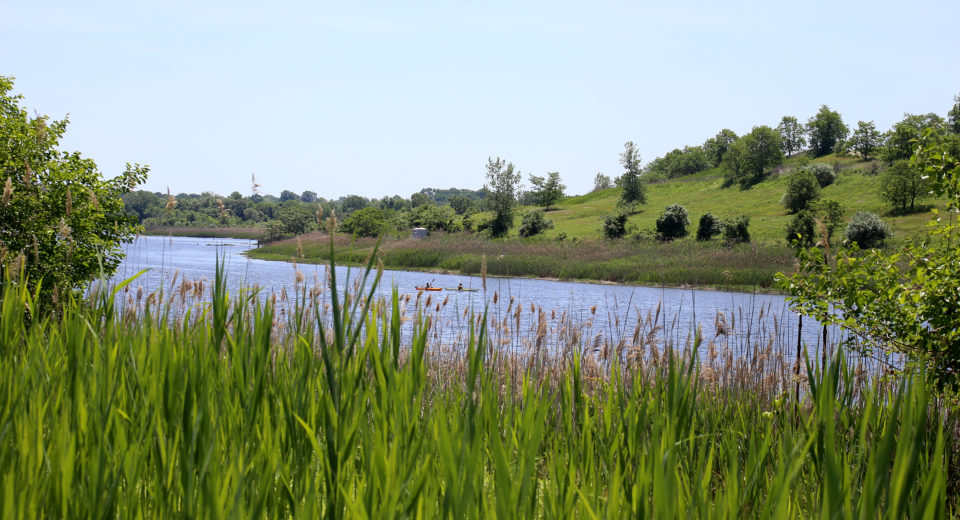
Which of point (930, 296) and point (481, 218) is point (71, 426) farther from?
point (481, 218)

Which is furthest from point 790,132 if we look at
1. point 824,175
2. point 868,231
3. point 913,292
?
point 913,292

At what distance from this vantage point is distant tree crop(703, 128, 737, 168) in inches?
4306

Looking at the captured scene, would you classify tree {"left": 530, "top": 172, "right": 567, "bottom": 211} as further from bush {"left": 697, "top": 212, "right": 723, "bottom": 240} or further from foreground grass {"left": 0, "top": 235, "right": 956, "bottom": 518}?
foreground grass {"left": 0, "top": 235, "right": 956, "bottom": 518}

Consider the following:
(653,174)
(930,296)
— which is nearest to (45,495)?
→ (930,296)

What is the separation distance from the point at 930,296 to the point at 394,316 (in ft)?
12.8

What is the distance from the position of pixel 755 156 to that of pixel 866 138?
56.2 ft

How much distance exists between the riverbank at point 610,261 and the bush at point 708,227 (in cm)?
393

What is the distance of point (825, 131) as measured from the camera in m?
91.3

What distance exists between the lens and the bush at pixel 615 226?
49.2 m

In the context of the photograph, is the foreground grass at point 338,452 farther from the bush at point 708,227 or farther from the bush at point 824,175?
the bush at point 824,175

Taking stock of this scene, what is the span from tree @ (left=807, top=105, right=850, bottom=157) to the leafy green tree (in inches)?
3763

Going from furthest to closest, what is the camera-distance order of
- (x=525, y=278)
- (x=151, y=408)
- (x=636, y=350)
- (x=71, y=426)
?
(x=525, y=278), (x=636, y=350), (x=151, y=408), (x=71, y=426)

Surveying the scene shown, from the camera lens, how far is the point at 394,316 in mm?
2689

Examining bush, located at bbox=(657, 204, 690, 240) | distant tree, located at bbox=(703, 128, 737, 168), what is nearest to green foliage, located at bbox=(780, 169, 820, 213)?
bush, located at bbox=(657, 204, 690, 240)
